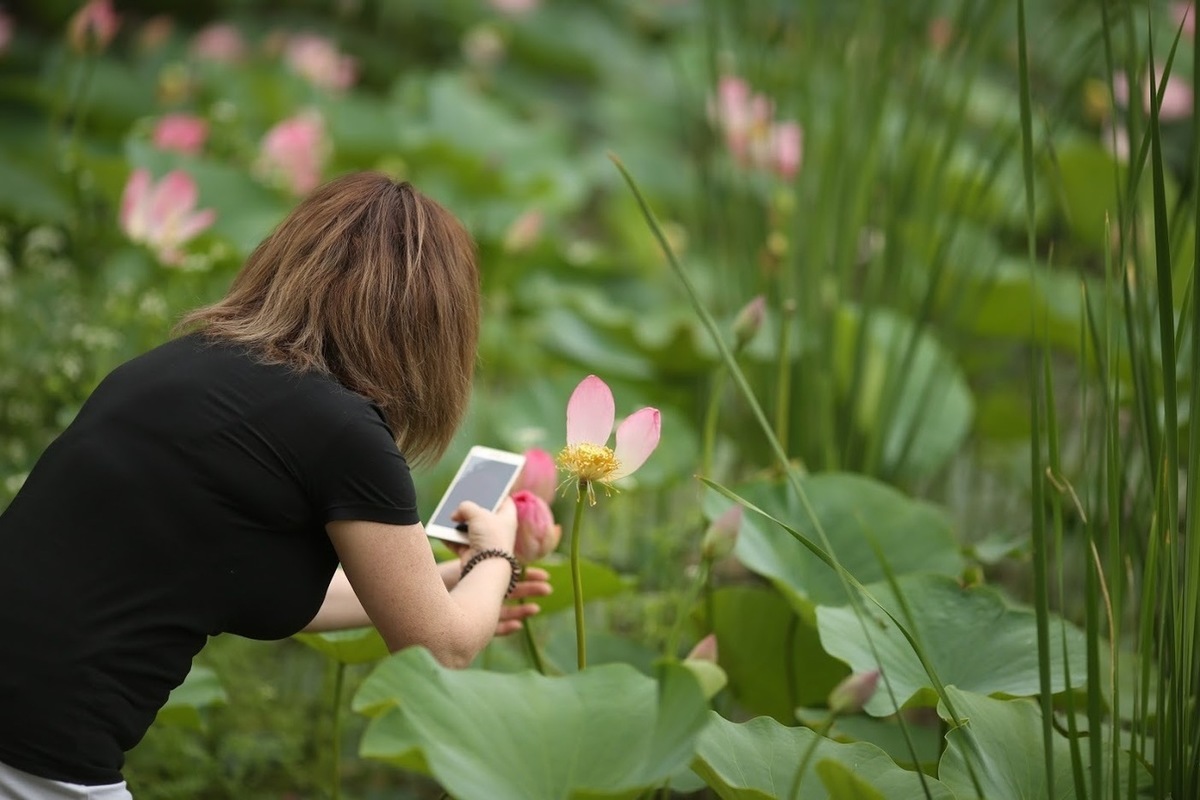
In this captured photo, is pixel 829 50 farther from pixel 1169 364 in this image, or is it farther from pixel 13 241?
pixel 13 241

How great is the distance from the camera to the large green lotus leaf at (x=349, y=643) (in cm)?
121

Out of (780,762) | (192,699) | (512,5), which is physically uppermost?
(512,5)

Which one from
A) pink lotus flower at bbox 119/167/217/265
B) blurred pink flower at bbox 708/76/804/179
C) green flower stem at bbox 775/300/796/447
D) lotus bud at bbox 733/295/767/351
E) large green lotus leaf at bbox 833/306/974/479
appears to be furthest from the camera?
blurred pink flower at bbox 708/76/804/179

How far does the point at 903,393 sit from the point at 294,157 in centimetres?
121

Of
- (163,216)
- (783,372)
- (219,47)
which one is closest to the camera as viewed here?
(783,372)

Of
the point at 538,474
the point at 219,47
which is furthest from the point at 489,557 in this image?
the point at 219,47

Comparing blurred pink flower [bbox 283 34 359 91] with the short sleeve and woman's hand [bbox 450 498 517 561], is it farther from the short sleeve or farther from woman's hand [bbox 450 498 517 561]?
the short sleeve

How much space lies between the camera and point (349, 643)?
1215mm

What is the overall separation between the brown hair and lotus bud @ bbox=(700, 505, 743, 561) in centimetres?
24

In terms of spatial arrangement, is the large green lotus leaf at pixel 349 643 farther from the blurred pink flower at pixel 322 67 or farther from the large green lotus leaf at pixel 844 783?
the blurred pink flower at pixel 322 67

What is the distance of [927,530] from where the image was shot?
4.83 feet

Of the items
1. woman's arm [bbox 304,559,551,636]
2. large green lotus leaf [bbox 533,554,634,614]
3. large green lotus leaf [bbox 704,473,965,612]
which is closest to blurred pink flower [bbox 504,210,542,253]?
large green lotus leaf [bbox 704,473,965,612]

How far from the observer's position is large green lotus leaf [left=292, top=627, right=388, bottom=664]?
1207 mm

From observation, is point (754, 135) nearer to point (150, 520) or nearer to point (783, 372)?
point (783, 372)
